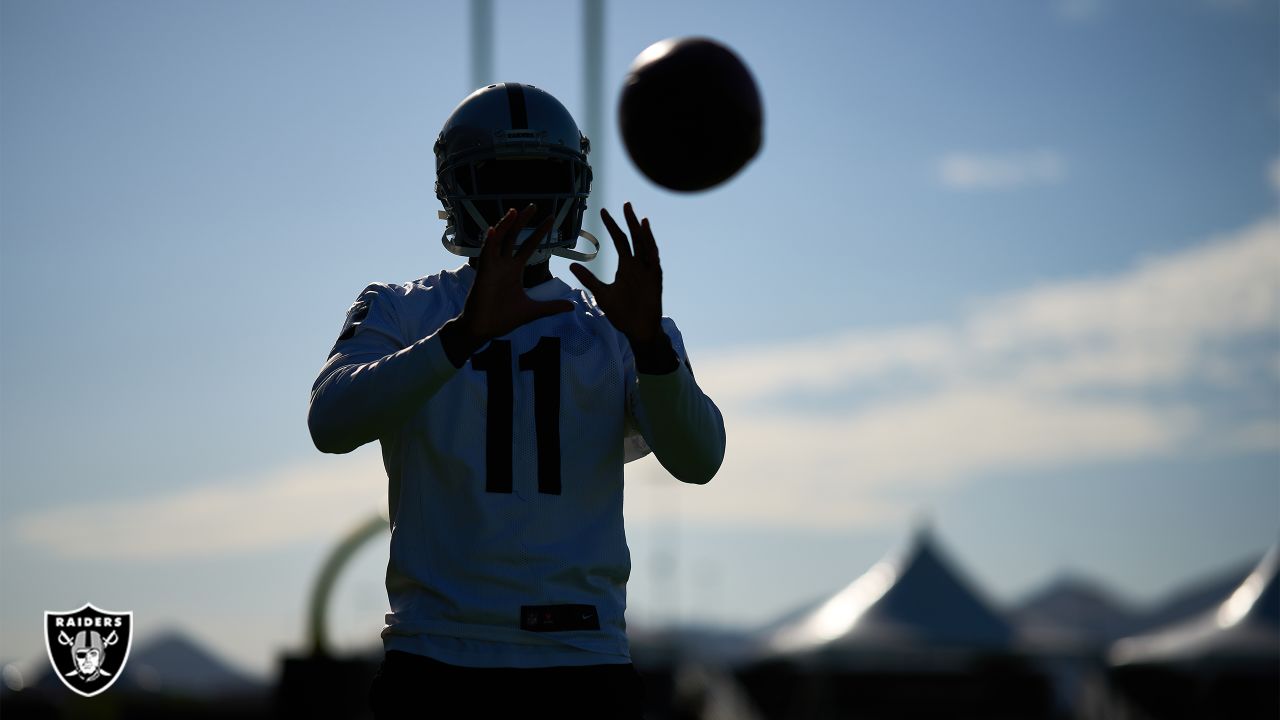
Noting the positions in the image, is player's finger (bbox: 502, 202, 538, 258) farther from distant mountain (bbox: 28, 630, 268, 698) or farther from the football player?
distant mountain (bbox: 28, 630, 268, 698)

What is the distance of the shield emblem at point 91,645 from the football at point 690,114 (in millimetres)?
2724

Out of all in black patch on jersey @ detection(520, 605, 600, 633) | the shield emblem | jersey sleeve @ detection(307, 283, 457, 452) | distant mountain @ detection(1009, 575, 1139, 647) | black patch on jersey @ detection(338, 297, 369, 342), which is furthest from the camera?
distant mountain @ detection(1009, 575, 1139, 647)

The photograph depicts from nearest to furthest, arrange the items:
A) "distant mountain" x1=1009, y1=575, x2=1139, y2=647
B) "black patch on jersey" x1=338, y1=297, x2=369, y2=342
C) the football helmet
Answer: "black patch on jersey" x1=338, y1=297, x2=369, y2=342
the football helmet
"distant mountain" x1=1009, y1=575, x2=1139, y2=647

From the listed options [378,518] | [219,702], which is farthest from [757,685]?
[378,518]

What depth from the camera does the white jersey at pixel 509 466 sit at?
8.98ft

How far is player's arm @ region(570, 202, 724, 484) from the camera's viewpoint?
8.89ft

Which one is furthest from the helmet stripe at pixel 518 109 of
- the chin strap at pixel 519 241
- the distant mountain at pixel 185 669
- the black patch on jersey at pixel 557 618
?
the distant mountain at pixel 185 669

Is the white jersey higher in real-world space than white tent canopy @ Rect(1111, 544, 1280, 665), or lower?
higher

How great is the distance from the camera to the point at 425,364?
264 cm

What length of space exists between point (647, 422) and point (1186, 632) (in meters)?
22.7

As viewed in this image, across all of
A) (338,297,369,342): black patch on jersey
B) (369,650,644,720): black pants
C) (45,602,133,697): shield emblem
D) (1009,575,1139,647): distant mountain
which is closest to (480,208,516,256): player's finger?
(338,297,369,342): black patch on jersey

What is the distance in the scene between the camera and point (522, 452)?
2.84m

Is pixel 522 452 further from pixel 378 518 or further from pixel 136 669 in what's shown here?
pixel 136 669

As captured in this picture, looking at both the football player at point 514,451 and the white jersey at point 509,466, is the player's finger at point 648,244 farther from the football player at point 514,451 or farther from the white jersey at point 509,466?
the white jersey at point 509,466
